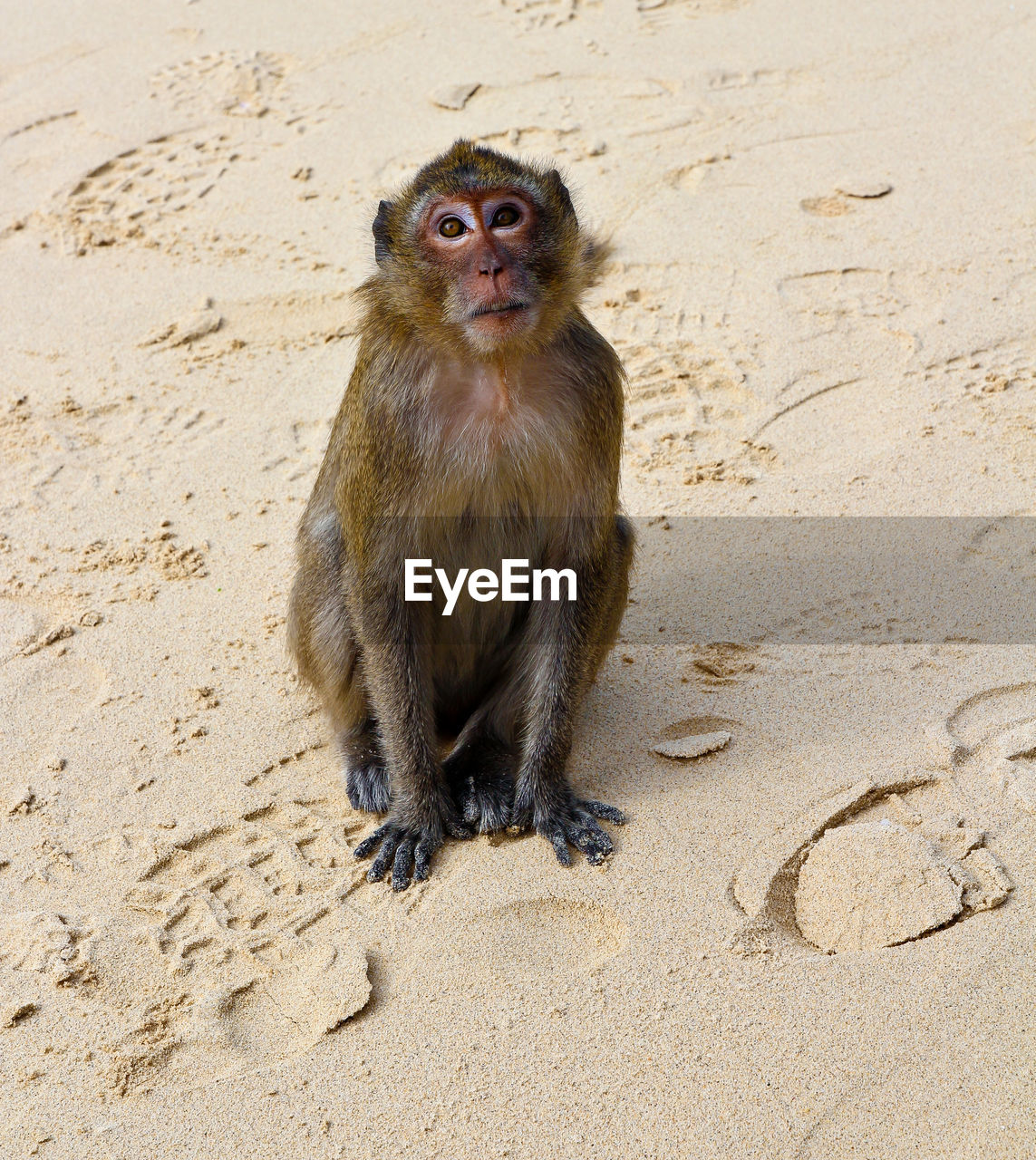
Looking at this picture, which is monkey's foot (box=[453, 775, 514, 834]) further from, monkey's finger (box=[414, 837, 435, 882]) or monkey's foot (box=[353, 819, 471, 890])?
monkey's finger (box=[414, 837, 435, 882])

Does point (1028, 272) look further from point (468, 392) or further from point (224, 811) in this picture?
point (224, 811)

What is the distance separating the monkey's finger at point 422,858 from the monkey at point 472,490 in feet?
0.03

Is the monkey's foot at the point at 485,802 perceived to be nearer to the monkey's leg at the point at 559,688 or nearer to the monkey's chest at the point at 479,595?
the monkey's leg at the point at 559,688

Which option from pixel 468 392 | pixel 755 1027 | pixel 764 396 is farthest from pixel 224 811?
pixel 764 396

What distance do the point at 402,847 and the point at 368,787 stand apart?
384 mm

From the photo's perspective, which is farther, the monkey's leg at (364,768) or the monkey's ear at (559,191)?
the monkey's leg at (364,768)

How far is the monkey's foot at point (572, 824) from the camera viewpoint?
14.2ft

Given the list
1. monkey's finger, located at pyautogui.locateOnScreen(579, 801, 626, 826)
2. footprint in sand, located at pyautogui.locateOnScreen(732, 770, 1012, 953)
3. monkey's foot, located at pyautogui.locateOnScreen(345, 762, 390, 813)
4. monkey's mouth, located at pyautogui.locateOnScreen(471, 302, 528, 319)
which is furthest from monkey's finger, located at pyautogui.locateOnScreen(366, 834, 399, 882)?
monkey's mouth, located at pyautogui.locateOnScreen(471, 302, 528, 319)

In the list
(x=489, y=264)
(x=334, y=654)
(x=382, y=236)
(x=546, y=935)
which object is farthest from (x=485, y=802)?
(x=382, y=236)

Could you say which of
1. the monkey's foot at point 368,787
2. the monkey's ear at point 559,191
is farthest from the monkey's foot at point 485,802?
the monkey's ear at point 559,191

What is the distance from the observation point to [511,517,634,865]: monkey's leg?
452cm

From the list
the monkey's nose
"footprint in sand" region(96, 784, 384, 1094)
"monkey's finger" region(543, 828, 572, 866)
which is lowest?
"monkey's finger" region(543, 828, 572, 866)

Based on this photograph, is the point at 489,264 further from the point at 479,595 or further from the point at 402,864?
the point at 402,864

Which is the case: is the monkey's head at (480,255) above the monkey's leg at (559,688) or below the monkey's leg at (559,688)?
above
